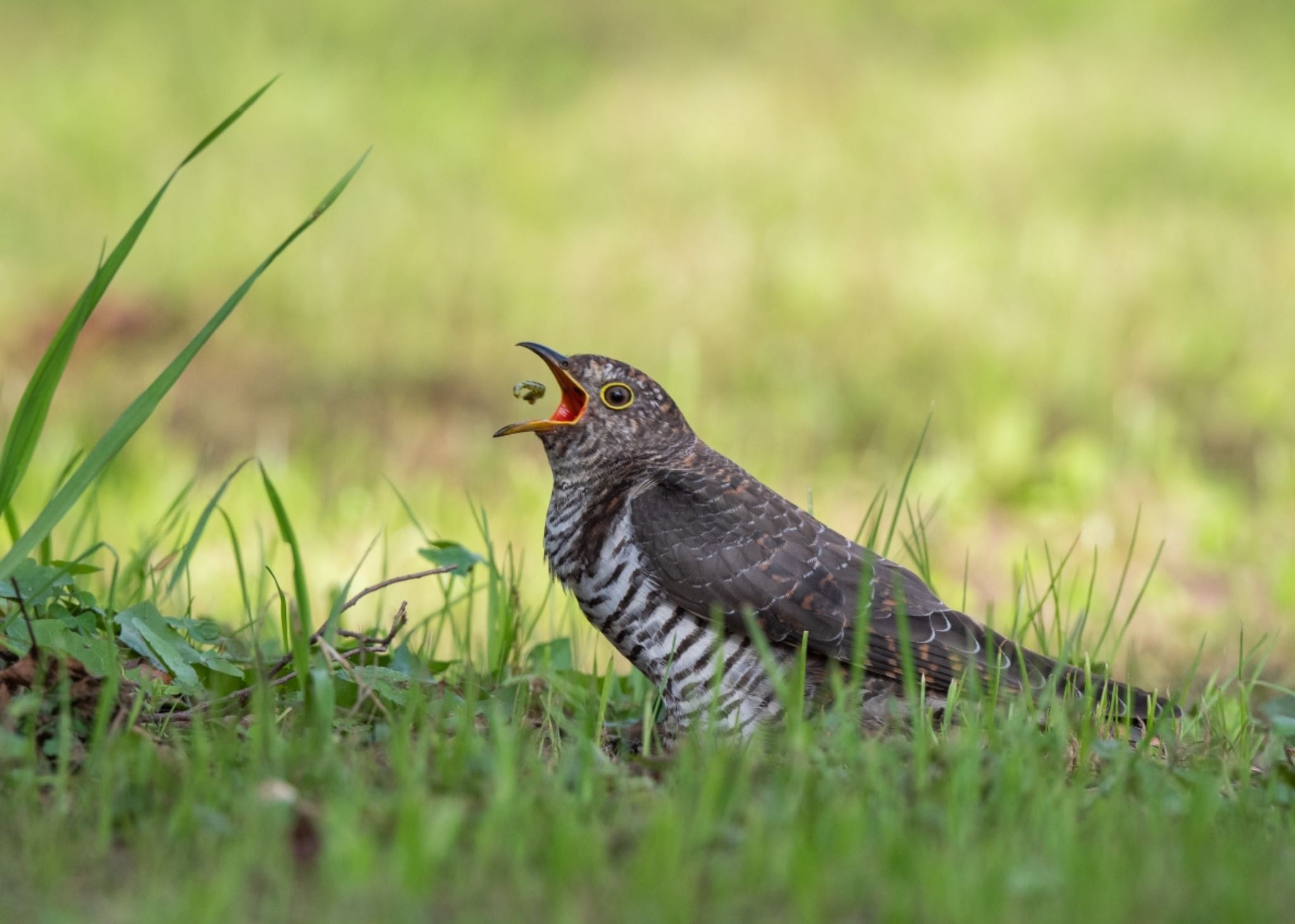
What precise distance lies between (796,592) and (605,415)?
0.81m

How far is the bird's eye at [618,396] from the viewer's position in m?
4.41

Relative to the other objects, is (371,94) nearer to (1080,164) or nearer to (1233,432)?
(1080,164)

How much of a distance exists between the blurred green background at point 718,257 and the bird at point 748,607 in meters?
1.72

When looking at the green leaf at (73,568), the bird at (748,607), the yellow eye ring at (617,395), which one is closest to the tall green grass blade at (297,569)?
the green leaf at (73,568)

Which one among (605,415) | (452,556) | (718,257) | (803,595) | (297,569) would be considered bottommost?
(297,569)

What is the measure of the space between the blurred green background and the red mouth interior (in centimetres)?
174

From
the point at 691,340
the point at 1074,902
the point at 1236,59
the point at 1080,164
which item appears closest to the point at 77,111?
the point at 691,340

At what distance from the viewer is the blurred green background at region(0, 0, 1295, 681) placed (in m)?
7.38

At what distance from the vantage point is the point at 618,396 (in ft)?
14.5

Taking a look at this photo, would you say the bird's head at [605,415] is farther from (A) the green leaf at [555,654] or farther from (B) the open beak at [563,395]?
(A) the green leaf at [555,654]

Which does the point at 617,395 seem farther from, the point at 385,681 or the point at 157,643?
the point at 157,643

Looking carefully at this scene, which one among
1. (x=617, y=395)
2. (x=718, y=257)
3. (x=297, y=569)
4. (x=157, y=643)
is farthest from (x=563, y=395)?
(x=718, y=257)

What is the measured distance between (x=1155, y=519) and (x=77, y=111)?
318 inches

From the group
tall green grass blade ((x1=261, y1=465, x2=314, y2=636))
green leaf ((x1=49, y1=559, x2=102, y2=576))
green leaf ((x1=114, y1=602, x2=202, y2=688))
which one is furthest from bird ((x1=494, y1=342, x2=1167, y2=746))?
green leaf ((x1=49, y1=559, x2=102, y2=576))
